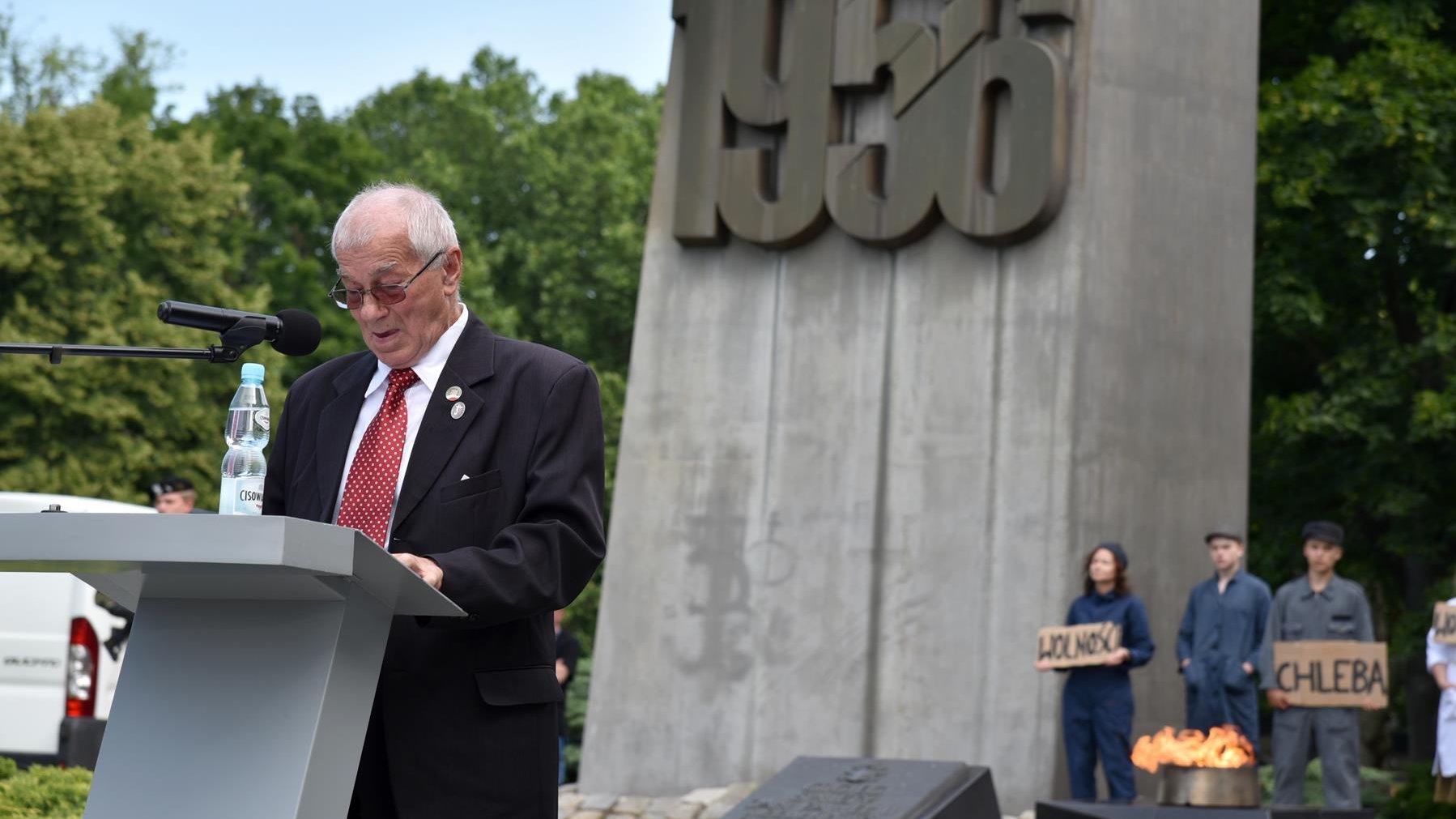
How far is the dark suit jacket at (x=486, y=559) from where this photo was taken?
309cm

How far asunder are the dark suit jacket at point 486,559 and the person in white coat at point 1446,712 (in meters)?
8.23

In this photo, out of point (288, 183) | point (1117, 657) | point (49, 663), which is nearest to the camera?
point (49, 663)

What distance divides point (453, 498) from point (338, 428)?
12.5 inches

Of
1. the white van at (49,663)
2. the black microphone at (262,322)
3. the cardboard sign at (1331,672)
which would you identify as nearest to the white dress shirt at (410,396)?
the black microphone at (262,322)

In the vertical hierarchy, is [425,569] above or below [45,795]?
above

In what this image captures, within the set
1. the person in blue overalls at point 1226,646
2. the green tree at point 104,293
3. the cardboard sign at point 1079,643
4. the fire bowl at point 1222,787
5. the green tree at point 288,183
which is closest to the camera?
the fire bowl at point 1222,787

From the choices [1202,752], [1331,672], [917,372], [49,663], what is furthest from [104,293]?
[1202,752]

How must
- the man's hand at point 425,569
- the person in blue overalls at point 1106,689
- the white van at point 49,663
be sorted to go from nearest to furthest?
the man's hand at point 425,569
the white van at point 49,663
the person in blue overalls at point 1106,689

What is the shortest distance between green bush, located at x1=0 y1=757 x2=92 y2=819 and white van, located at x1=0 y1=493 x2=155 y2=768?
12.9 ft

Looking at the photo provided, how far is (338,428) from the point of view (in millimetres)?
3383

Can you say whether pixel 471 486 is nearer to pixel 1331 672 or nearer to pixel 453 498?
pixel 453 498

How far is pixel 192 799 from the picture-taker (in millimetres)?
2865

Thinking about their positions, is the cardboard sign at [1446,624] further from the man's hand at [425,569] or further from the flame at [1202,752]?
the man's hand at [425,569]

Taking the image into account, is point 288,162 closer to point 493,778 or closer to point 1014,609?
point 1014,609
